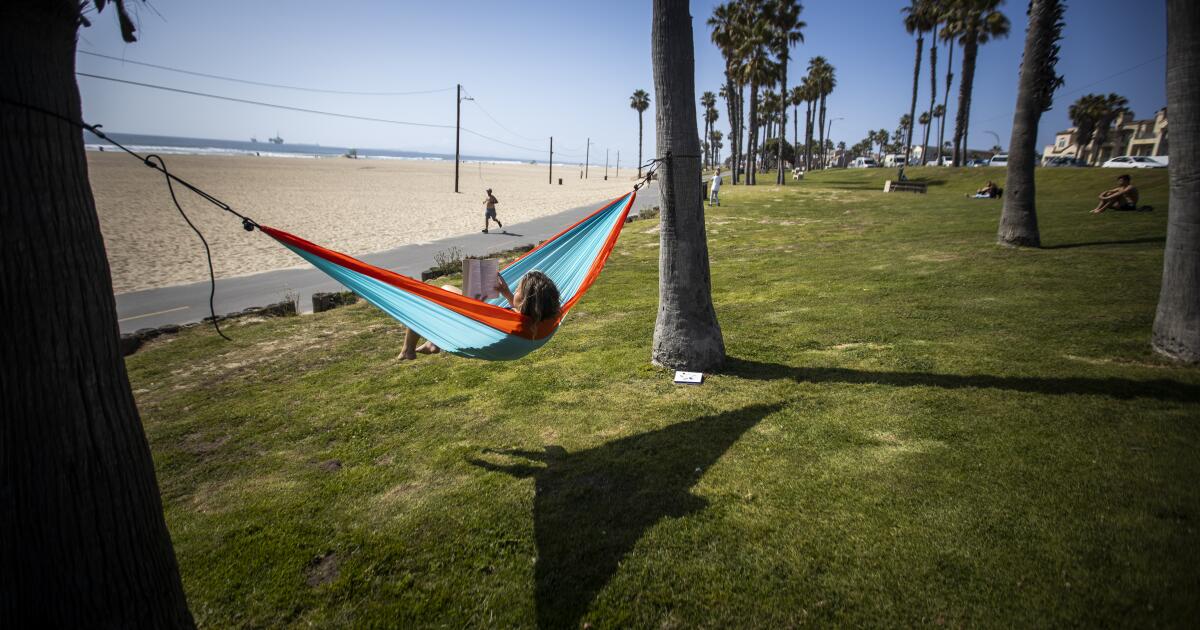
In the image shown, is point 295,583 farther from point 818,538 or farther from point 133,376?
point 133,376

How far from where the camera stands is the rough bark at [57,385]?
64.3 inches

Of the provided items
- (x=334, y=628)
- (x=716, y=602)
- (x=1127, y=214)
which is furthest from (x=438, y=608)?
(x=1127, y=214)

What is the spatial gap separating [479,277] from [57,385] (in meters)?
3.06

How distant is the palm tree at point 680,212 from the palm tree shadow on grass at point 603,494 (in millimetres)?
993

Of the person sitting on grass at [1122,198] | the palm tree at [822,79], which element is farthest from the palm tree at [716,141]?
the person sitting on grass at [1122,198]

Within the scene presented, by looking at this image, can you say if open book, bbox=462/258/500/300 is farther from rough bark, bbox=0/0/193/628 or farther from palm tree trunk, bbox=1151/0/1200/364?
palm tree trunk, bbox=1151/0/1200/364

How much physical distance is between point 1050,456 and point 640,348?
3.49 metres

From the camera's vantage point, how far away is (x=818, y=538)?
9.26ft

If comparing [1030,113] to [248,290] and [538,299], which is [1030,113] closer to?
[538,299]

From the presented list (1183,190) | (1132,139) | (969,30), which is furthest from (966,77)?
(1132,139)

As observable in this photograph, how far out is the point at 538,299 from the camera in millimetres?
3971

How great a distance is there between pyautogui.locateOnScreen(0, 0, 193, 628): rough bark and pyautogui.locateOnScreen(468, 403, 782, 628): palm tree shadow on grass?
1.62m

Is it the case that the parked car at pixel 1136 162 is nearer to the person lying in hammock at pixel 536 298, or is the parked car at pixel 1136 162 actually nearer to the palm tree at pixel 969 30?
the palm tree at pixel 969 30

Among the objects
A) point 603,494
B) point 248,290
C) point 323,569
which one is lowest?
point 323,569
